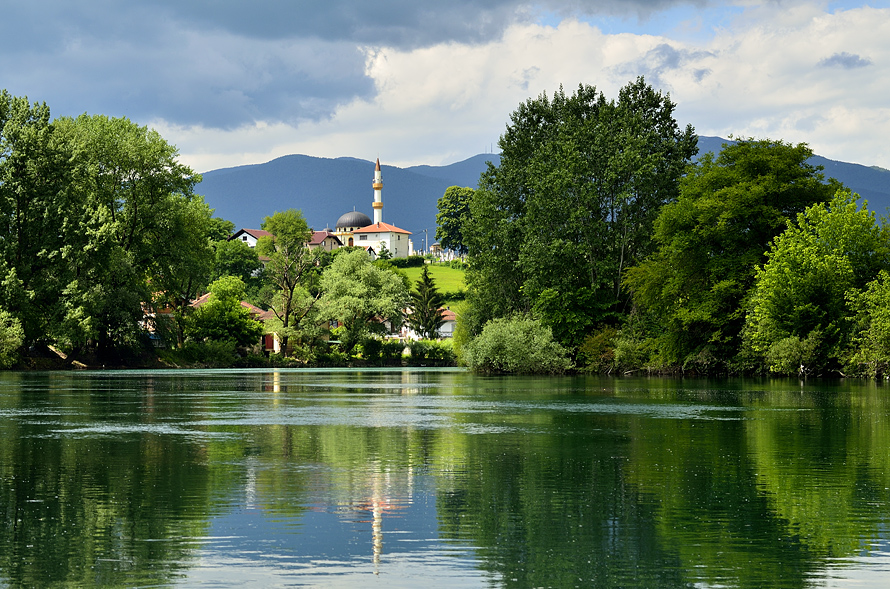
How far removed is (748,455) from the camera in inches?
733

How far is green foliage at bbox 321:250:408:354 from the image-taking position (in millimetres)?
107000

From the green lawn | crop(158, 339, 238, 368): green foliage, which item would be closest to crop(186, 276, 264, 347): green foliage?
crop(158, 339, 238, 368): green foliage

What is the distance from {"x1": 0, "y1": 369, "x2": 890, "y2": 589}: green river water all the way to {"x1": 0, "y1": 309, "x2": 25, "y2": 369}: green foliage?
49305 millimetres

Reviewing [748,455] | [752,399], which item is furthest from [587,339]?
[748,455]

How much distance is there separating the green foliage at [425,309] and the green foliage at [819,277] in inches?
3478

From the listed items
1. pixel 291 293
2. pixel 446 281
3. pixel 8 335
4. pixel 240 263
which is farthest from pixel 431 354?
pixel 446 281

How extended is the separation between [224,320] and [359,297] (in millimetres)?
15894

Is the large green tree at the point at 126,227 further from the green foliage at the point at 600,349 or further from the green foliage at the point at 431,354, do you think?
the green foliage at the point at 600,349

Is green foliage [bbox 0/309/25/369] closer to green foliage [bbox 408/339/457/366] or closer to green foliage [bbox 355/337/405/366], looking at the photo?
green foliage [bbox 355/337/405/366]

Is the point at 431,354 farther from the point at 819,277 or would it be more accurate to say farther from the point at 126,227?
the point at 819,277

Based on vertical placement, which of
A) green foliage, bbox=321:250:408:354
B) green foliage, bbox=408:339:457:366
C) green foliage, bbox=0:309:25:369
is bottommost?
green foliage, bbox=408:339:457:366

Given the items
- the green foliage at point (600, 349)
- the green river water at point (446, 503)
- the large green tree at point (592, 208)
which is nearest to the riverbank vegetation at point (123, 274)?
the large green tree at point (592, 208)

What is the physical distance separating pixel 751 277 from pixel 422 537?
58451 mm

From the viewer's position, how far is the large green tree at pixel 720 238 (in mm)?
63469
